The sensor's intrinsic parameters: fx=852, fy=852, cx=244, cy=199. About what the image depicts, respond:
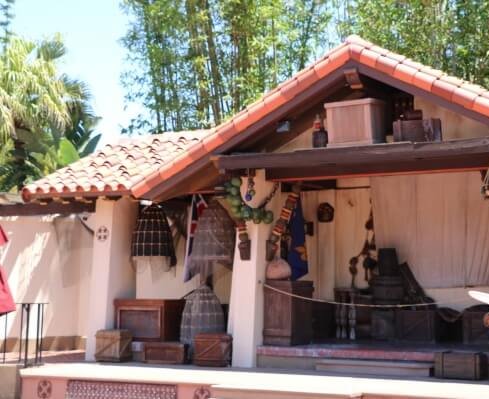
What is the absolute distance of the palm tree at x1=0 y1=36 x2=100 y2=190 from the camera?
20.1 metres

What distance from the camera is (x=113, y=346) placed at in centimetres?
1210

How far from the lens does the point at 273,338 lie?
1116 cm

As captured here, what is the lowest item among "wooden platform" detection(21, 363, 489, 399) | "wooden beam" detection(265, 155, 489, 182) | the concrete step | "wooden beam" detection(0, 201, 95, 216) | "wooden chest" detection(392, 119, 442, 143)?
"wooden platform" detection(21, 363, 489, 399)

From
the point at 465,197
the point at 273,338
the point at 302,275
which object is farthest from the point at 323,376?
the point at 465,197

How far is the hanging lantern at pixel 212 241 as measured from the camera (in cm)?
1191

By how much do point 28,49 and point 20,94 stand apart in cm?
158

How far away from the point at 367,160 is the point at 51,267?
24.0ft

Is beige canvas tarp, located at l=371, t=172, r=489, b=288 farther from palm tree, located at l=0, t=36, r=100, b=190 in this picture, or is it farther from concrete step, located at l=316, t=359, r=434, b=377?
palm tree, located at l=0, t=36, r=100, b=190

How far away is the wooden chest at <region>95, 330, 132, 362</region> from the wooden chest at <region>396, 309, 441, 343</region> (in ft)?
12.6

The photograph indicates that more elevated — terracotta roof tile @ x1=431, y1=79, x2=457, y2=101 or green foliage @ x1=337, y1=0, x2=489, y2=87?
green foliage @ x1=337, y1=0, x2=489, y2=87

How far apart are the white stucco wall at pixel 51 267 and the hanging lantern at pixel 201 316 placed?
410 centimetres

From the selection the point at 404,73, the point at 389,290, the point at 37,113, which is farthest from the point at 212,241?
the point at 37,113

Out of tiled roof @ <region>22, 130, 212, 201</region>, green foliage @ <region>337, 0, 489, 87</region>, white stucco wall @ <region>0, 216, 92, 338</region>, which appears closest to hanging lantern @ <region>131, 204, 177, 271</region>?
A: tiled roof @ <region>22, 130, 212, 201</region>

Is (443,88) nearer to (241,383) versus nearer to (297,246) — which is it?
(297,246)
